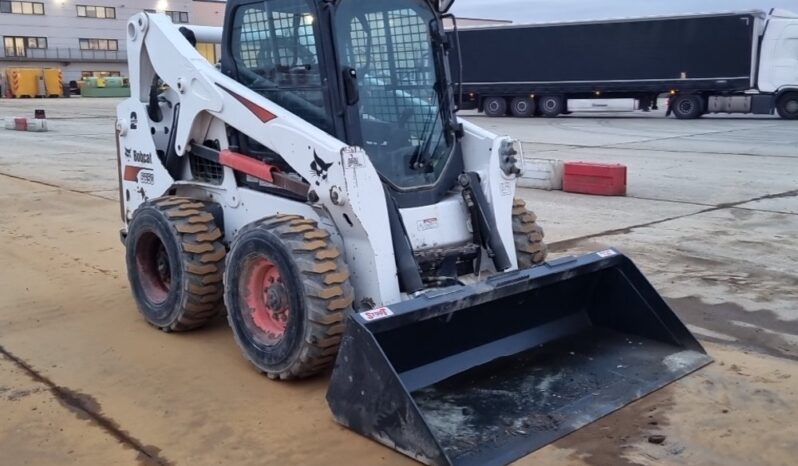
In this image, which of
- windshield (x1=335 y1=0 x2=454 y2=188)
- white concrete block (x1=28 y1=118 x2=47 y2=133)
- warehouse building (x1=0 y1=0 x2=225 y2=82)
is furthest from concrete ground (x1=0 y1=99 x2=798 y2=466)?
warehouse building (x1=0 y1=0 x2=225 y2=82)

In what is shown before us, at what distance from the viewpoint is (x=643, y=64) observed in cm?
3006

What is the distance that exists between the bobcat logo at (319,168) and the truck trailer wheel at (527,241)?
168cm

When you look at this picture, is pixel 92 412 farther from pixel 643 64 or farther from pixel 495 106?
pixel 495 106

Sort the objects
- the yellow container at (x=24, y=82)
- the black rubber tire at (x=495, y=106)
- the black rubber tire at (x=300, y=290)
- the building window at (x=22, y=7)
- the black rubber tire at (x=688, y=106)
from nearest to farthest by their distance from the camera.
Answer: the black rubber tire at (x=300, y=290) < the black rubber tire at (x=688, y=106) < the black rubber tire at (x=495, y=106) < the yellow container at (x=24, y=82) < the building window at (x=22, y=7)

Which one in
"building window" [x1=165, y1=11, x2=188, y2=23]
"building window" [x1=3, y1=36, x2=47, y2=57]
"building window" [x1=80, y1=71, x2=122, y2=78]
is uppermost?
"building window" [x1=165, y1=11, x2=188, y2=23]

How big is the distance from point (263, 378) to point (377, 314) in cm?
130

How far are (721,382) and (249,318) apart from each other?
2.94m

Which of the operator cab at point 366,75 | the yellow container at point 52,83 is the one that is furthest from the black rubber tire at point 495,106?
the yellow container at point 52,83

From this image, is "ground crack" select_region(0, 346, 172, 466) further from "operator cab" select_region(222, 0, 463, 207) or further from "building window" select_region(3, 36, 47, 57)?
"building window" select_region(3, 36, 47, 57)

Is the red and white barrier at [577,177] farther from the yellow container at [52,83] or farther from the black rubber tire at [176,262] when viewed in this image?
the yellow container at [52,83]

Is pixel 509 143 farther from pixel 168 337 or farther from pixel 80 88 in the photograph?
pixel 80 88

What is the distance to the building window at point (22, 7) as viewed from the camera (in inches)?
2594

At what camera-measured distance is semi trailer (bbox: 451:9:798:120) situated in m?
28.0

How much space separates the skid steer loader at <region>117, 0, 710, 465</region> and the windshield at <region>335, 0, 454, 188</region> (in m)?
0.01
